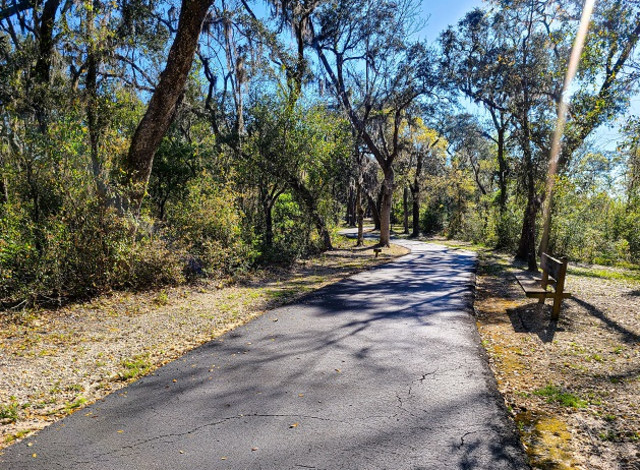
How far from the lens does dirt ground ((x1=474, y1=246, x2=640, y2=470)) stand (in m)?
3.28

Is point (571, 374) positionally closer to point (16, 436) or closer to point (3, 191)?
point (16, 436)

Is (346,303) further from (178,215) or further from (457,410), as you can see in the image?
(178,215)

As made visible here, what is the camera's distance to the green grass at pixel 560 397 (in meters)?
4.02

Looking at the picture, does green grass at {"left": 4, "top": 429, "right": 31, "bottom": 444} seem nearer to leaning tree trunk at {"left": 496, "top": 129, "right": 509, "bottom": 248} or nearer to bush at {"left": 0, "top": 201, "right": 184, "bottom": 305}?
bush at {"left": 0, "top": 201, "right": 184, "bottom": 305}

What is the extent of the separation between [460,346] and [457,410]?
203 cm

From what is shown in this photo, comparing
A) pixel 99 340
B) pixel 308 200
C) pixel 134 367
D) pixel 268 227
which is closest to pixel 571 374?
pixel 134 367

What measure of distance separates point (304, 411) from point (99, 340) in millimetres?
3595

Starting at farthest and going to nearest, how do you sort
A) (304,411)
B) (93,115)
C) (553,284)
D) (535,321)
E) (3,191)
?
(93,115) → (553,284) → (3,191) → (535,321) → (304,411)

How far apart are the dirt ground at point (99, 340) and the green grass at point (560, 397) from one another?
456 cm

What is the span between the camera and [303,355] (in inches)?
207

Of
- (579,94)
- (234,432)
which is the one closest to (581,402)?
(234,432)

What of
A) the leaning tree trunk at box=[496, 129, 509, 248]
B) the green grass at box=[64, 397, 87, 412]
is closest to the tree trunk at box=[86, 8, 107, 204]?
the green grass at box=[64, 397, 87, 412]

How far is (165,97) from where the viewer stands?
9.26 meters

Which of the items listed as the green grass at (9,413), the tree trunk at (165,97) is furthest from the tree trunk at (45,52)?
the green grass at (9,413)
